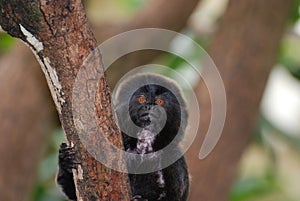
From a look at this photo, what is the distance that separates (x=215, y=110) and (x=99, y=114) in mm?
1821

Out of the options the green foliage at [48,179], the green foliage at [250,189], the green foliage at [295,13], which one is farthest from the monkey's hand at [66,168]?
the green foliage at [295,13]

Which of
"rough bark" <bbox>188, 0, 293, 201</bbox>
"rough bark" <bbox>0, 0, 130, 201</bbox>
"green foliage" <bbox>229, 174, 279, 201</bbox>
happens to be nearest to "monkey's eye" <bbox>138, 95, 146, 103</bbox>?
"rough bark" <bbox>0, 0, 130, 201</bbox>

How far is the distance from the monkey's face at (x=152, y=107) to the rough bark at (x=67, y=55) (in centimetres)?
56

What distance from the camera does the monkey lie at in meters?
3.01

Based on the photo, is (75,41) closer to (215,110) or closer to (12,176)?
(215,110)

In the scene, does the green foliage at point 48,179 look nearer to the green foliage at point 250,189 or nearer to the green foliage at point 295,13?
the green foliage at point 250,189

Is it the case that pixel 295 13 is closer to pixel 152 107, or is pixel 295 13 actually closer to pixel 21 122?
pixel 21 122

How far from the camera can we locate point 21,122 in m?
4.37

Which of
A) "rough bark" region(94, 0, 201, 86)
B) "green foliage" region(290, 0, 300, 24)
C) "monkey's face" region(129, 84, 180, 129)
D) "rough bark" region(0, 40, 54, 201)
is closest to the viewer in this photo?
"monkey's face" region(129, 84, 180, 129)

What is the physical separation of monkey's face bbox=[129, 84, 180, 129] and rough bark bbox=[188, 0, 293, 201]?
102cm

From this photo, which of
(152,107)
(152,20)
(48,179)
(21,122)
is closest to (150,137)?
(152,107)

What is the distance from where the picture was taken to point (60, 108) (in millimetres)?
2377

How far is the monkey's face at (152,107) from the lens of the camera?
9.86 feet

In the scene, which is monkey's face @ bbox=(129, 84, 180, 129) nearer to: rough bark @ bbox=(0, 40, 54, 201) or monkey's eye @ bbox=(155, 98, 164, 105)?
monkey's eye @ bbox=(155, 98, 164, 105)
